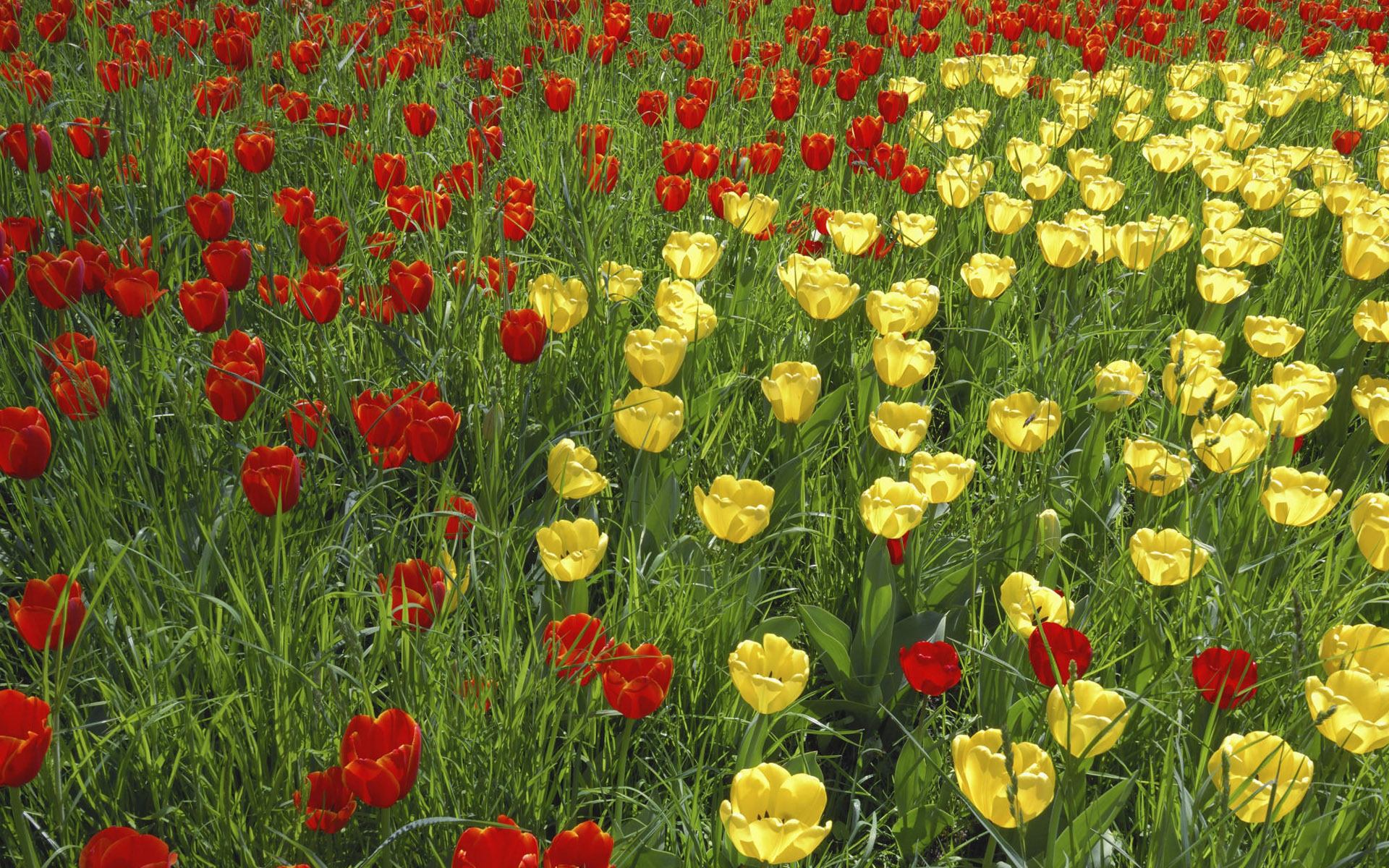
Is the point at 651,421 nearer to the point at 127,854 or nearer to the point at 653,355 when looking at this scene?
the point at 653,355

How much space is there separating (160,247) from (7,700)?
161 cm

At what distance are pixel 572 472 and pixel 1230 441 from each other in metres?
0.97

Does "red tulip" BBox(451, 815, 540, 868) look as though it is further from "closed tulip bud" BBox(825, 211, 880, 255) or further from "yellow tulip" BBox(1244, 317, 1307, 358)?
"yellow tulip" BBox(1244, 317, 1307, 358)

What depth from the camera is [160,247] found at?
7.30ft

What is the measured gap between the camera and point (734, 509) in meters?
1.29

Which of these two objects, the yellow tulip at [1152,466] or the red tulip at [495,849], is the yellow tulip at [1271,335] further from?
the red tulip at [495,849]

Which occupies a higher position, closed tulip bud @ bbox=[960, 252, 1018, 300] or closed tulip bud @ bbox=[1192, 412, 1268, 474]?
closed tulip bud @ bbox=[960, 252, 1018, 300]

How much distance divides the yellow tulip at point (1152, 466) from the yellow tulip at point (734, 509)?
0.56 m

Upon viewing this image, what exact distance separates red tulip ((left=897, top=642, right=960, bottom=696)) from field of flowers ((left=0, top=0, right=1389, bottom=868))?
1cm

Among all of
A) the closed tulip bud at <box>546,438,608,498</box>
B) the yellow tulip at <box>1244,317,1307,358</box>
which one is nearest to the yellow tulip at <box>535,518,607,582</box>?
the closed tulip bud at <box>546,438,608,498</box>

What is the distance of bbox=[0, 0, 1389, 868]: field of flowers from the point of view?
1.07 meters

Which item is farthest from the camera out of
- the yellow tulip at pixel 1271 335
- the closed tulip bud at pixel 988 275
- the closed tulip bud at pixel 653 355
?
the closed tulip bud at pixel 988 275

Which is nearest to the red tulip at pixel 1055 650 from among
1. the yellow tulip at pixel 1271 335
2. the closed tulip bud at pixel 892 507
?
the closed tulip bud at pixel 892 507

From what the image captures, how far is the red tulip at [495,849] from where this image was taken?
32.8 inches
